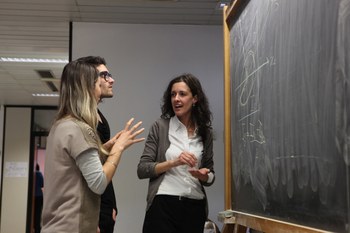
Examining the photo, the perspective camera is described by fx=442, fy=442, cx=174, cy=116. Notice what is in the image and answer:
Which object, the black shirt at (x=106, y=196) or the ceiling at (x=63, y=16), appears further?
the ceiling at (x=63, y=16)

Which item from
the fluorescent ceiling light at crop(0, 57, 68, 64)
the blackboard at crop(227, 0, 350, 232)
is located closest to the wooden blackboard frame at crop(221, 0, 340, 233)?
the blackboard at crop(227, 0, 350, 232)

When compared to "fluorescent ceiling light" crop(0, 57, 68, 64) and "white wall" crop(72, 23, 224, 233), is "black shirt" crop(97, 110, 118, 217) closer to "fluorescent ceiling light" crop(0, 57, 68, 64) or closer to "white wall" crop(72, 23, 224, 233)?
"white wall" crop(72, 23, 224, 233)

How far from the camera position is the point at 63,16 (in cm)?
408

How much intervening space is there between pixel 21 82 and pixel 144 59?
9.92 feet

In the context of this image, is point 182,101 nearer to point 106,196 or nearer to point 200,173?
point 200,173

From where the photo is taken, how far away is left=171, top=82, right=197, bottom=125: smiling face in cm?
227

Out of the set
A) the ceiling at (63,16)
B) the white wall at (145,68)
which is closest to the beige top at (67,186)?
the ceiling at (63,16)

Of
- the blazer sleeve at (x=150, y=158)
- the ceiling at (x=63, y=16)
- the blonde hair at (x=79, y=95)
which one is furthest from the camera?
the ceiling at (x=63, y=16)

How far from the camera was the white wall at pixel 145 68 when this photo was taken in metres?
4.12

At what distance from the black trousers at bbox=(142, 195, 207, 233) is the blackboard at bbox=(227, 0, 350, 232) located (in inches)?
14.1

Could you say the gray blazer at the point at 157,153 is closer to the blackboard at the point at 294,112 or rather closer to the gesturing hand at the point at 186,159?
the gesturing hand at the point at 186,159

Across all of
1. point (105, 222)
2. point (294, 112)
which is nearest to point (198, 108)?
point (105, 222)

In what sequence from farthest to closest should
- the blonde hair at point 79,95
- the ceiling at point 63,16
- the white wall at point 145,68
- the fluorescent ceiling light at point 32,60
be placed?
the fluorescent ceiling light at point 32,60 → the white wall at point 145,68 → the ceiling at point 63,16 → the blonde hair at point 79,95

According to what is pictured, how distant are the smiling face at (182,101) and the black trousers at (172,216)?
419 millimetres
